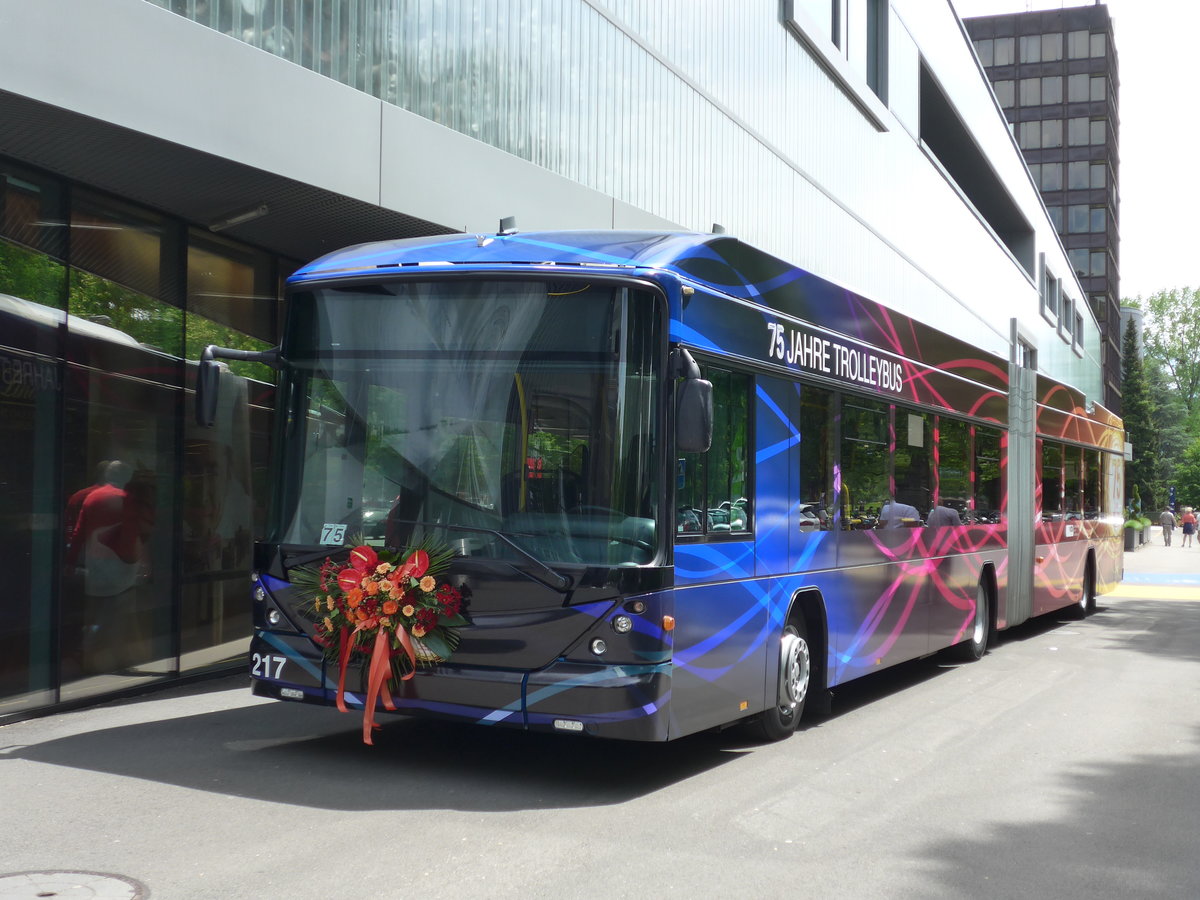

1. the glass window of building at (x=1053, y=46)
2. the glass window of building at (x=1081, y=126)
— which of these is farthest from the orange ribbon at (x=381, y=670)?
the glass window of building at (x=1053, y=46)

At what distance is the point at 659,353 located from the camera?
6.98 meters

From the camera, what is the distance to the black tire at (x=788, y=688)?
27.9ft

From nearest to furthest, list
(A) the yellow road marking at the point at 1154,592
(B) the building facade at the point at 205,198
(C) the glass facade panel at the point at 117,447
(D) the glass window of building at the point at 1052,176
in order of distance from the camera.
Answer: (B) the building facade at the point at 205,198 < (C) the glass facade panel at the point at 117,447 < (A) the yellow road marking at the point at 1154,592 < (D) the glass window of building at the point at 1052,176

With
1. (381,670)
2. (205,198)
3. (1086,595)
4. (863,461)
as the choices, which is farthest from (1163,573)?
(381,670)

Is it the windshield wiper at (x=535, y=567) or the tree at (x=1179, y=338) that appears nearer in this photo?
the windshield wiper at (x=535, y=567)

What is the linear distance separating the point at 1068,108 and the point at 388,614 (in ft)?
320

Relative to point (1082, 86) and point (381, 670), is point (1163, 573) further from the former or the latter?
point (1082, 86)

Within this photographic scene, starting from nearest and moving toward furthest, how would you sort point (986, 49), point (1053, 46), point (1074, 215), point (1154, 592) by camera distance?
point (1154, 592) < point (1053, 46) < point (1074, 215) < point (986, 49)

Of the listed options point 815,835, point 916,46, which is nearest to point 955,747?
point 815,835

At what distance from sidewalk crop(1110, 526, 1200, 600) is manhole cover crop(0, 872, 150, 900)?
77.0 feet

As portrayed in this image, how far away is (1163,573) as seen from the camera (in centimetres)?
3406

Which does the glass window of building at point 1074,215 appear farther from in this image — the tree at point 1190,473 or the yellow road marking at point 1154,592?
the yellow road marking at point 1154,592

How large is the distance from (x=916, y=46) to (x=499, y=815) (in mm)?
25941

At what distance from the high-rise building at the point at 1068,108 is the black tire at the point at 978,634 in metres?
86.0
